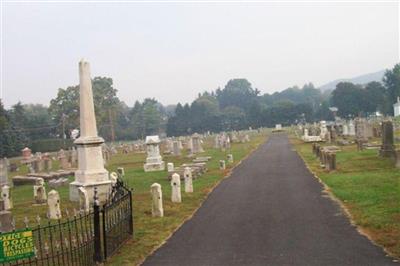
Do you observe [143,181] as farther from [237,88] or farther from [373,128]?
[237,88]

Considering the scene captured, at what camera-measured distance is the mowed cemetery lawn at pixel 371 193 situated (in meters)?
10.6

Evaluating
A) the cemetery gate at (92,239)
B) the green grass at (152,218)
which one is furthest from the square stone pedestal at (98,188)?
the cemetery gate at (92,239)

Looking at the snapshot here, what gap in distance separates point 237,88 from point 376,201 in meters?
185

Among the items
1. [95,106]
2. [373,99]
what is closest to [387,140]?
[95,106]

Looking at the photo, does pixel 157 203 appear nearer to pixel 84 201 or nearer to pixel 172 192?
pixel 172 192

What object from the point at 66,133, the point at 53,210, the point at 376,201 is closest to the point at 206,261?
the point at 376,201

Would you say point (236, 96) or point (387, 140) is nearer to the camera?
point (387, 140)

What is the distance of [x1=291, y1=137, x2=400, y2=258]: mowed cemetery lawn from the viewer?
10.6 m

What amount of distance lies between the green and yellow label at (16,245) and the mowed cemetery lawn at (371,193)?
6.49 m

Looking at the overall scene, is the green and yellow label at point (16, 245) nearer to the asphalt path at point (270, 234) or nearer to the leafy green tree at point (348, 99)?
the asphalt path at point (270, 234)

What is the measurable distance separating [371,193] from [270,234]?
5837 millimetres

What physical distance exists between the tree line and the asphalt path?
210 ft

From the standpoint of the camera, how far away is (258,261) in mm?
9016

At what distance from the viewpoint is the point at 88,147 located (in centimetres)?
1848
